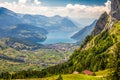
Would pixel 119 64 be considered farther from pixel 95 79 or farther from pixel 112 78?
pixel 95 79

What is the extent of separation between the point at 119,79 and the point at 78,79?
109 m

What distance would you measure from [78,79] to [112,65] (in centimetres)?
10956

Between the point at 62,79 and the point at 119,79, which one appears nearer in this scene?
the point at 119,79

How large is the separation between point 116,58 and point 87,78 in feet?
367

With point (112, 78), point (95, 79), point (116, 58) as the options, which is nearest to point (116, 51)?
point (116, 58)

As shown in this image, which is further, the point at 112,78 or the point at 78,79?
the point at 78,79

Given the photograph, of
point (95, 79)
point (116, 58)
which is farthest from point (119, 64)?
point (95, 79)

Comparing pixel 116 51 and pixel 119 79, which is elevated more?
pixel 116 51

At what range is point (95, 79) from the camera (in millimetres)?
169750

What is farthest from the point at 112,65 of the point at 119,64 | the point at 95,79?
the point at 95,79

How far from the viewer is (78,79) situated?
174 meters

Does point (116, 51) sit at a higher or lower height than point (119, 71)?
higher

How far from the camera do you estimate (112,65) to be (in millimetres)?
65938

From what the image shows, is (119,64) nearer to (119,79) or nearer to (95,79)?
(119,79)
